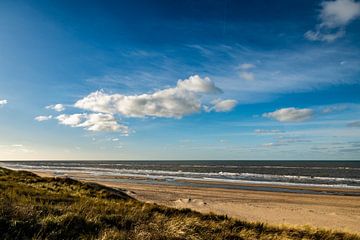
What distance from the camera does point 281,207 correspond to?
23250mm

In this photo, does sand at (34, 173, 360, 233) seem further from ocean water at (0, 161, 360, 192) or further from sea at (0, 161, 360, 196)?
ocean water at (0, 161, 360, 192)

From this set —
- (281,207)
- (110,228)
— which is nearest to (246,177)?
(281,207)

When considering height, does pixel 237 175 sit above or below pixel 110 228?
below

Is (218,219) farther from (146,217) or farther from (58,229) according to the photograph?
(58,229)

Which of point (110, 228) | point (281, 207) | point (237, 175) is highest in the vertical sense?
point (110, 228)

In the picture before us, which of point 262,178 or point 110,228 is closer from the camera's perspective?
point 110,228

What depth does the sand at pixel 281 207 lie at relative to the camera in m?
18.8

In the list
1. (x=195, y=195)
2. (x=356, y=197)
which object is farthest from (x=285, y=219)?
(x=356, y=197)

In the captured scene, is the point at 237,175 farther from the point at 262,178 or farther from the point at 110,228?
the point at 110,228

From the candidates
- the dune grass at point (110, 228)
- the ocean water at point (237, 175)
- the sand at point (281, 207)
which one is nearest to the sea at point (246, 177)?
the ocean water at point (237, 175)

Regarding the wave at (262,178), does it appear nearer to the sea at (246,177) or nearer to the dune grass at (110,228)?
the sea at (246,177)

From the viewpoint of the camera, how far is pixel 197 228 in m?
8.22

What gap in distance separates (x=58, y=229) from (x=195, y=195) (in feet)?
79.1

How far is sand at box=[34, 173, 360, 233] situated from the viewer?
1884 centimetres
